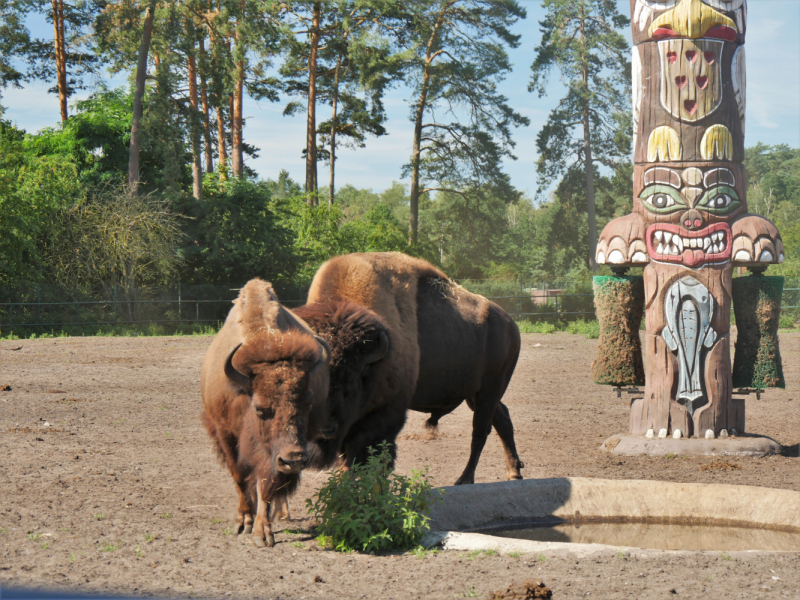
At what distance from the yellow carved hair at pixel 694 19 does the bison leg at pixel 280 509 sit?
19.5 feet

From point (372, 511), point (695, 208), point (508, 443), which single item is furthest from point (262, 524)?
point (695, 208)

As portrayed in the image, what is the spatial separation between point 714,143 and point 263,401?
5634 mm

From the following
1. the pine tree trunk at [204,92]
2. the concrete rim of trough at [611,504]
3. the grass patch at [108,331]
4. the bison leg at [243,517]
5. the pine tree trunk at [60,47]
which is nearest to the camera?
the bison leg at [243,517]

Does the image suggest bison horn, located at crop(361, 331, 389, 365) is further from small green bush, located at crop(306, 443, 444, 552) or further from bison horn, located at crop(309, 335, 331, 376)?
small green bush, located at crop(306, 443, 444, 552)

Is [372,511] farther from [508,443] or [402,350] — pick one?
[508,443]

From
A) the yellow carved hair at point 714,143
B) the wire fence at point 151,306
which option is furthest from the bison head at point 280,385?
the wire fence at point 151,306

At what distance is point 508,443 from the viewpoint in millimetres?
7199

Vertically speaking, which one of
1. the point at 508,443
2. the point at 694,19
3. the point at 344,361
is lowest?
the point at 508,443

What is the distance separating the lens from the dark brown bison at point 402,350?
17.3ft

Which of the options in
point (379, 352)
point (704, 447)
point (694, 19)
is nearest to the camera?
point (379, 352)

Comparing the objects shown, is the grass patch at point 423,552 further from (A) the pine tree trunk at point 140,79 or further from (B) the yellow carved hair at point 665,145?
(A) the pine tree trunk at point 140,79

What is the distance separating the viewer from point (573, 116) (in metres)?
38.8

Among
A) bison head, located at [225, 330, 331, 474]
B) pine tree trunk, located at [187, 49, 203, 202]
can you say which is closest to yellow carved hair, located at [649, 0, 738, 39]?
bison head, located at [225, 330, 331, 474]

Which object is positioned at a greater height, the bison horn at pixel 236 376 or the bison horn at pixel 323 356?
the bison horn at pixel 323 356
